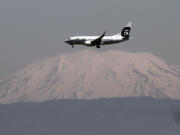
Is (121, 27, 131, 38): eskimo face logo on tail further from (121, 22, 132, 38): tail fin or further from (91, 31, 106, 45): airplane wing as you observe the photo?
(91, 31, 106, 45): airplane wing

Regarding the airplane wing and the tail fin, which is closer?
the airplane wing

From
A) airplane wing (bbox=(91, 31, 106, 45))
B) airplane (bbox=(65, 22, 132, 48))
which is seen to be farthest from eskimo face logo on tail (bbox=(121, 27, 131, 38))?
airplane wing (bbox=(91, 31, 106, 45))

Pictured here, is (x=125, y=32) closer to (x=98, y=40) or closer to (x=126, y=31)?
(x=126, y=31)

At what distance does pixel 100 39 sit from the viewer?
576 feet

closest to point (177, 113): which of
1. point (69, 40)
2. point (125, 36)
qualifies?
point (125, 36)

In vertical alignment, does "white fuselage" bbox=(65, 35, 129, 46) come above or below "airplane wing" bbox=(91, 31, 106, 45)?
below

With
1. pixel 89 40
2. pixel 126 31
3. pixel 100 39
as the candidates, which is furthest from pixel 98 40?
pixel 126 31

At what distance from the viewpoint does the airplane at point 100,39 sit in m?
174

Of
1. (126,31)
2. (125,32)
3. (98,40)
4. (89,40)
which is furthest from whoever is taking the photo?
(126,31)

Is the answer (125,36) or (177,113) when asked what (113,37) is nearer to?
(125,36)

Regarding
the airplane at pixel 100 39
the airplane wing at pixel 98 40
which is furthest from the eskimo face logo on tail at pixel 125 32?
the airplane wing at pixel 98 40

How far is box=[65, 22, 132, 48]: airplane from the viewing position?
17425 centimetres

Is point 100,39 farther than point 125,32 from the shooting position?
No

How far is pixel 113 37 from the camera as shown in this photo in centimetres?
17950
